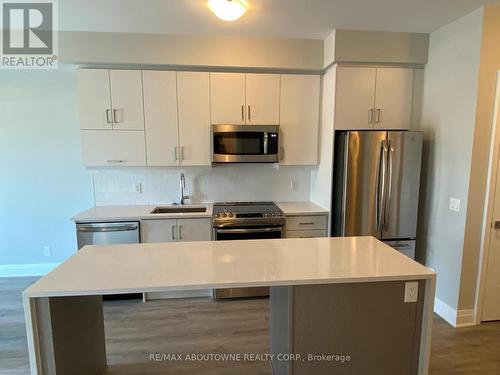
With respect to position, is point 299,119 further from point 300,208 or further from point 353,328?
point 353,328

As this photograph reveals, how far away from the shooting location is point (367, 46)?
119 inches

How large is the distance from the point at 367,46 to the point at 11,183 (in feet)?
14.2

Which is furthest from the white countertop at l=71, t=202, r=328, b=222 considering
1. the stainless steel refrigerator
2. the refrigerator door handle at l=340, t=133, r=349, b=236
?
the stainless steel refrigerator

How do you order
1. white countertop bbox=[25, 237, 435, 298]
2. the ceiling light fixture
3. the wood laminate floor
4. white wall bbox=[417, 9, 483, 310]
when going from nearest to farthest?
white countertop bbox=[25, 237, 435, 298] → the ceiling light fixture → the wood laminate floor → white wall bbox=[417, 9, 483, 310]

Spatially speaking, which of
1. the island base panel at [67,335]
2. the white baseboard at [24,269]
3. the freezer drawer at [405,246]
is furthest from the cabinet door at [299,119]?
the white baseboard at [24,269]

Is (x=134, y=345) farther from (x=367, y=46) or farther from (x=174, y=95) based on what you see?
(x=367, y=46)

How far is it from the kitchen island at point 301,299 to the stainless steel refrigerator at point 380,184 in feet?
3.83

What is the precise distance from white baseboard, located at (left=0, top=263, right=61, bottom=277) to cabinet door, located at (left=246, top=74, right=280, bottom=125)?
3.12 m

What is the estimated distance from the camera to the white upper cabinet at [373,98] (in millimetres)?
3098

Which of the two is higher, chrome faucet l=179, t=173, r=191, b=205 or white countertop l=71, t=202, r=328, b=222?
chrome faucet l=179, t=173, r=191, b=205

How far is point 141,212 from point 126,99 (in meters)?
1.21

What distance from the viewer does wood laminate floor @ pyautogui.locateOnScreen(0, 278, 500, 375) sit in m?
2.22

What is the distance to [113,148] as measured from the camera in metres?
3.27

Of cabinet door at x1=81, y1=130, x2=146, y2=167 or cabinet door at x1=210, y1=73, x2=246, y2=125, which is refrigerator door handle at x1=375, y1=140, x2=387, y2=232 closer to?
cabinet door at x1=210, y1=73, x2=246, y2=125
